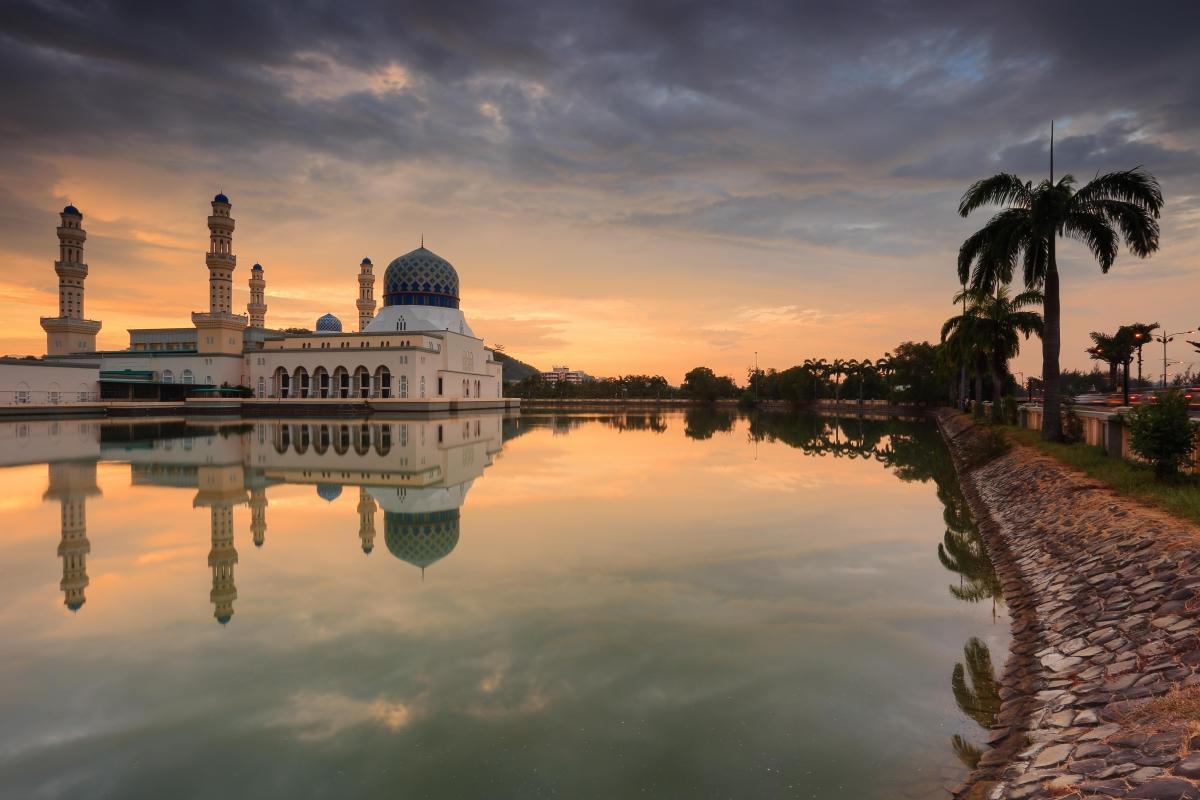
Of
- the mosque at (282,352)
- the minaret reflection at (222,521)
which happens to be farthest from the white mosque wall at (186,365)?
the minaret reflection at (222,521)

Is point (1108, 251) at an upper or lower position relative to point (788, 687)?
upper

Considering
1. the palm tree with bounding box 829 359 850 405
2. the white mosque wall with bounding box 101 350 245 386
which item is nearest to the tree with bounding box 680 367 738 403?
the palm tree with bounding box 829 359 850 405

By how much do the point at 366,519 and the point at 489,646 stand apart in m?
7.18

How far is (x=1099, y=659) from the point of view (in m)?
6.10

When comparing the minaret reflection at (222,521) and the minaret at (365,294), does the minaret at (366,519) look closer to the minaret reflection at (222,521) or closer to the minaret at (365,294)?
the minaret reflection at (222,521)

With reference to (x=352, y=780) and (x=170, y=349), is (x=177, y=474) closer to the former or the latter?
(x=352, y=780)

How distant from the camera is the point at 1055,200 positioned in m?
19.0

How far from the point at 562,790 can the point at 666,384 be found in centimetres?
10904

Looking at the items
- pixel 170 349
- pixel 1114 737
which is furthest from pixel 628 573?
pixel 170 349

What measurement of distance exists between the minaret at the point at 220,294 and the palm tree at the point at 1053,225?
223 feet

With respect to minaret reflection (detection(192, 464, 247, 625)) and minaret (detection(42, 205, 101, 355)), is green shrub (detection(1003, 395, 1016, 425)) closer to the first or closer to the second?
minaret reflection (detection(192, 464, 247, 625))

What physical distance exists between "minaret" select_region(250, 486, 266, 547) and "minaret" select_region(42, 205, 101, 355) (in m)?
67.6

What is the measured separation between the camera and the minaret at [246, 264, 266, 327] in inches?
3310

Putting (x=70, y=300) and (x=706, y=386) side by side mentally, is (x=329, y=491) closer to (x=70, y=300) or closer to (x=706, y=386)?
(x=70, y=300)
